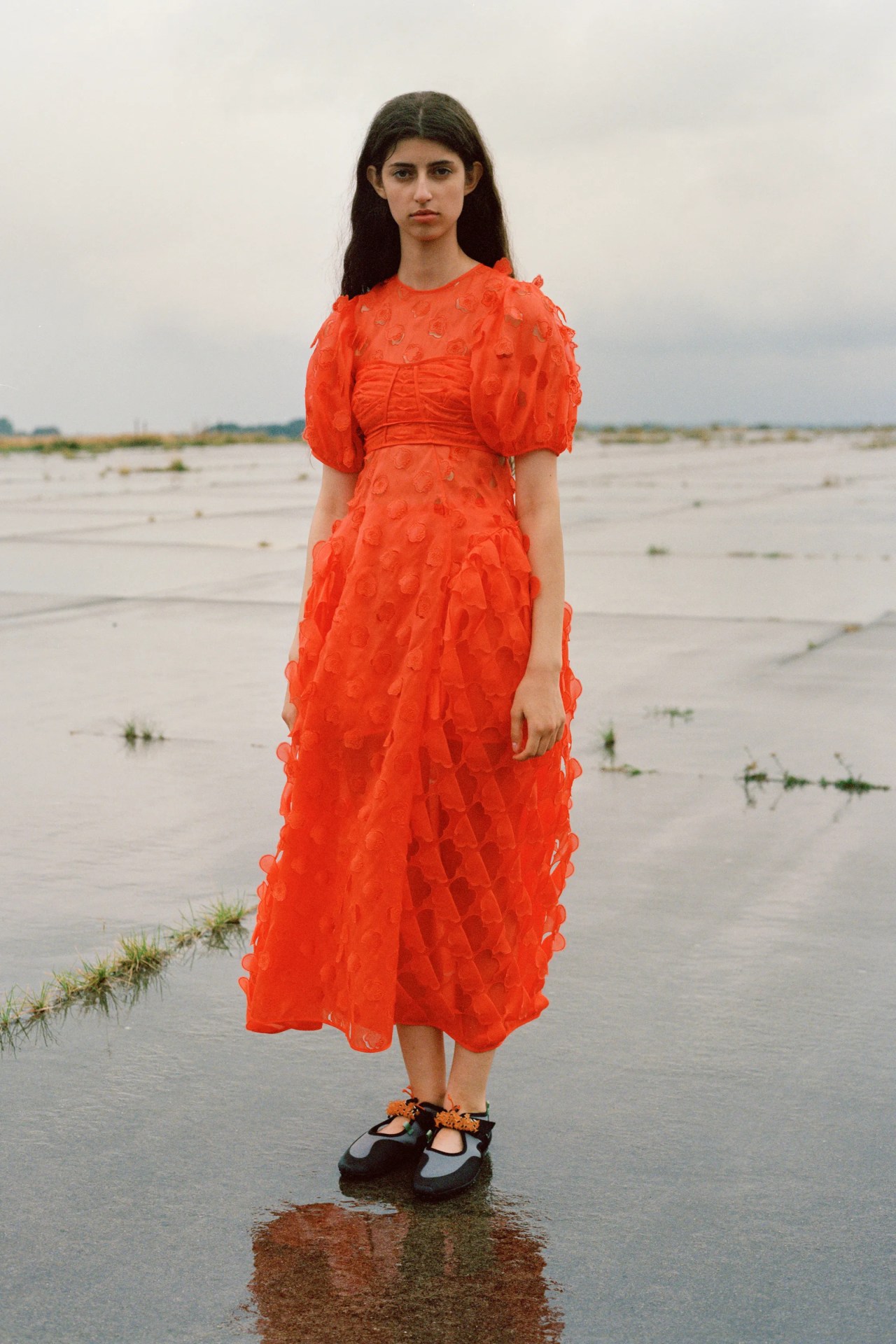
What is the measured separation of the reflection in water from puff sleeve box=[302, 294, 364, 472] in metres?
1.36

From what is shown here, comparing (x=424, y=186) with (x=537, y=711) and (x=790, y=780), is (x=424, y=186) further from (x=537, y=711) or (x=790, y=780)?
(x=790, y=780)

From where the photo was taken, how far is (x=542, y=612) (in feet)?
9.20

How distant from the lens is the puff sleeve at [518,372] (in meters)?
2.74

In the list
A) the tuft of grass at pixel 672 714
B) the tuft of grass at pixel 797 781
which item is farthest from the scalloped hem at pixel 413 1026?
the tuft of grass at pixel 672 714

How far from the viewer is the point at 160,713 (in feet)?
21.4

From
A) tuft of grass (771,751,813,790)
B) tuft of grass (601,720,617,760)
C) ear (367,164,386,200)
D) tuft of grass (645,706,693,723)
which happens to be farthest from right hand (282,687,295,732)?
tuft of grass (645,706,693,723)

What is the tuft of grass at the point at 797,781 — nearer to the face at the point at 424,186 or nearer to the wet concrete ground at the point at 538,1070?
the wet concrete ground at the point at 538,1070

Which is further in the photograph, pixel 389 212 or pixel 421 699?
pixel 389 212

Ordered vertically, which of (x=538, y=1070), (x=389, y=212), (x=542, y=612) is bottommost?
(x=538, y=1070)

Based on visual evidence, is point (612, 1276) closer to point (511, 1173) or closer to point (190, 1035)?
point (511, 1173)

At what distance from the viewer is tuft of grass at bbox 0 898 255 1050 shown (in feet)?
11.2

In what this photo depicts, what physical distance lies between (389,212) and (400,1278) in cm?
189

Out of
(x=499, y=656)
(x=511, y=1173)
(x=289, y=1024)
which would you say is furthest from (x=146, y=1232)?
(x=499, y=656)

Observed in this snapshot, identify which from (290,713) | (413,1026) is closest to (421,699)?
(290,713)
